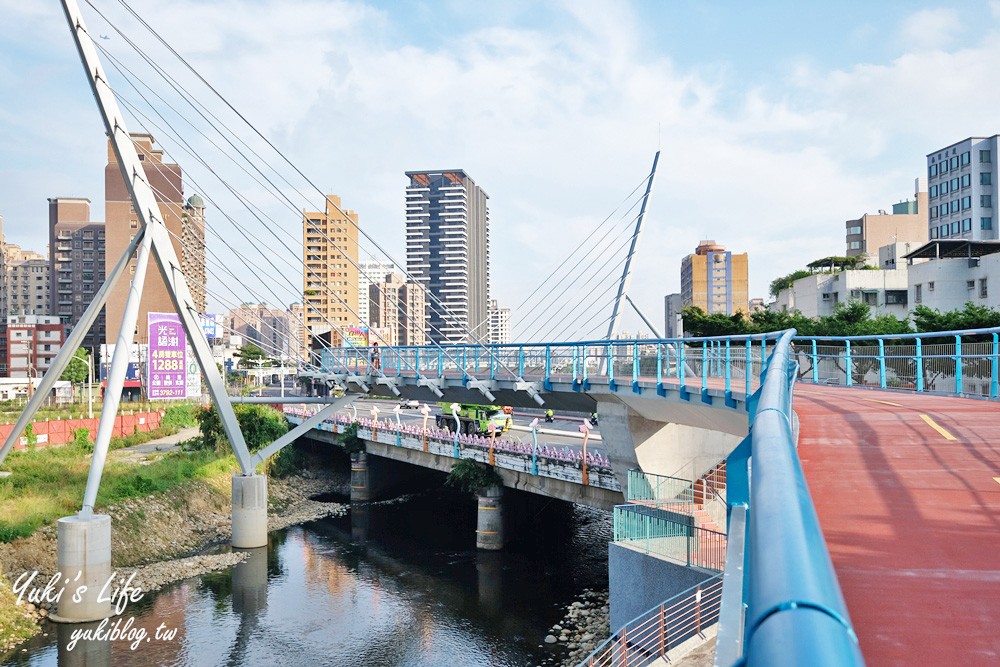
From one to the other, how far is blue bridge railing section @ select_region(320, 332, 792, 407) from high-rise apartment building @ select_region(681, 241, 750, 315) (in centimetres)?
10898

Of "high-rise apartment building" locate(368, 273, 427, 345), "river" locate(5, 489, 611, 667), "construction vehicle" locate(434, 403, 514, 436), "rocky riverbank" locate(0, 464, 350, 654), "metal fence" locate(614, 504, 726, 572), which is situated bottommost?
"river" locate(5, 489, 611, 667)

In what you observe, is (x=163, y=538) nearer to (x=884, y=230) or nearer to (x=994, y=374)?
(x=994, y=374)

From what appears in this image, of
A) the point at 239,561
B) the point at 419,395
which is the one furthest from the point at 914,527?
the point at 239,561

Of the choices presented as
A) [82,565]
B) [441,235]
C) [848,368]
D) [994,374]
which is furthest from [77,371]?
[441,235]

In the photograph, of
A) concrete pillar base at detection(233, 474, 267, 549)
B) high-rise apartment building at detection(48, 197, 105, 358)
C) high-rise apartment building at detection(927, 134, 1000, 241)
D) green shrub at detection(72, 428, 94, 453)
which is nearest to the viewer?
concrete pillar base at detection(233, 474, 267, 549)

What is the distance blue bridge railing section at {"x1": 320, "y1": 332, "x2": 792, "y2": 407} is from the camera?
17734mm

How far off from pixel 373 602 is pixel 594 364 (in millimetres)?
10682

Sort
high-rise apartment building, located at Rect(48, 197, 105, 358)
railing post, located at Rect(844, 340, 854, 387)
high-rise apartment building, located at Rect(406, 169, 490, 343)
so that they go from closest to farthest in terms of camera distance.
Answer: railing post, located at Rect(844, 340, 854, 387)
high-rise apartment building, located at Rect(48, 197, 105, 358)
high-rise apartment building, located at Rect(406, 169, 490, 343)

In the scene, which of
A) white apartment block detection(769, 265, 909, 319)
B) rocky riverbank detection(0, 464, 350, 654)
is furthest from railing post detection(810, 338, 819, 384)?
white apartment block detection(769, 265, 909, 319)

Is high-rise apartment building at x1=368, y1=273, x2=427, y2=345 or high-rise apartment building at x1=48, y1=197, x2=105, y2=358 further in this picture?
high-rise apartment building at x1=368, y1=273, x2=427, y2=345

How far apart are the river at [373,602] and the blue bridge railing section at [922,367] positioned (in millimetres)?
10695

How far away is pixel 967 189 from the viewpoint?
69.4m

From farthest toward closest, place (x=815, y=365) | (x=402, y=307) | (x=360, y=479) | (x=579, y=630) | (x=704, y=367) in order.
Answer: (x=402, y=307) < (x=360, y=479) < (x=579, y=630) < (x=815, y=365) < (x=704, y=367)

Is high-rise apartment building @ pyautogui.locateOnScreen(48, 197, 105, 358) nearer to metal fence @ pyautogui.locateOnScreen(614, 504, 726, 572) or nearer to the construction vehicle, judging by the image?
the construction vehicle
